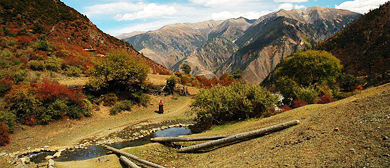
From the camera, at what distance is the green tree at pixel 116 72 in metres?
31.3

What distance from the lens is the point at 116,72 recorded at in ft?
105

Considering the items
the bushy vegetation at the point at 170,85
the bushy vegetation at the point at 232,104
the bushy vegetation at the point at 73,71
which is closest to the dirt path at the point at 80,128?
the bushy vegetation at the point at 170,85

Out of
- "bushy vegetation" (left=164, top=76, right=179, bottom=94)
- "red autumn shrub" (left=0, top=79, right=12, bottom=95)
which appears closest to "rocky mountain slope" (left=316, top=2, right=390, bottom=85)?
"bushy vegetation" (left=164, top=76, right=179, bottom=94)

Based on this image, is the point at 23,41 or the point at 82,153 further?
the point at 23,41

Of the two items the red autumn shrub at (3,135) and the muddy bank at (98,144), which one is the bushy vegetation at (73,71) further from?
the red autumn shrub at (3,135)

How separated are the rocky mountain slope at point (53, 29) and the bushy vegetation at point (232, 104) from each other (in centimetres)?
2918

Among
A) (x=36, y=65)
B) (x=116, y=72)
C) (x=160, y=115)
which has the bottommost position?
(x=160, y=115)

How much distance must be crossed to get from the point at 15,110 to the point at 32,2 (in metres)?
48.5

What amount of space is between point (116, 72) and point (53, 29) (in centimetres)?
3339

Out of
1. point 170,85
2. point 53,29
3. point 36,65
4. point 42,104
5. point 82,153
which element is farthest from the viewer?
point 53,29

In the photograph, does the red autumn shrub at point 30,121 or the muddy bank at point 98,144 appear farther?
the red autumn shrub at point 30,121

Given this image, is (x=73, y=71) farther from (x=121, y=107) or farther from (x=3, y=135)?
(x=3, y=135)

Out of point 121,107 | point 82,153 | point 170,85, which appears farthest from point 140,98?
point 82,153

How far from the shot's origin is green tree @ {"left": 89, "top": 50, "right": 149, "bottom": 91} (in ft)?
103
